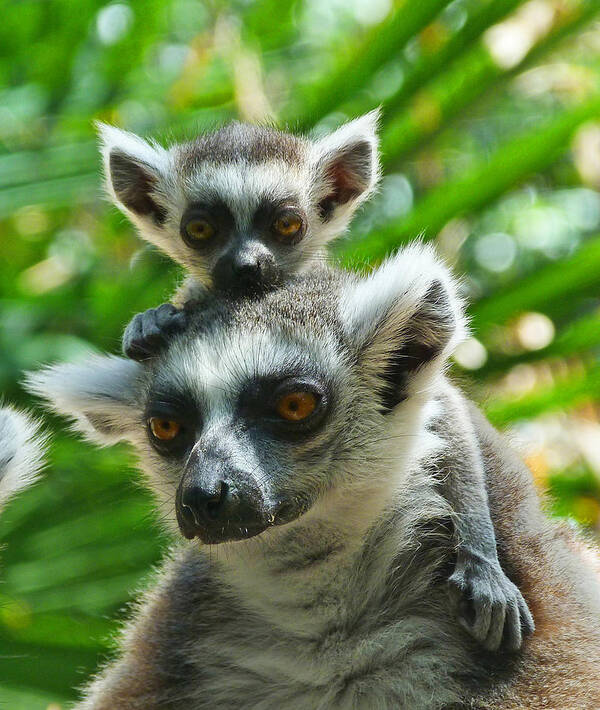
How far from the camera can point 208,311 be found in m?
3.19

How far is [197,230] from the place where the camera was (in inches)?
157

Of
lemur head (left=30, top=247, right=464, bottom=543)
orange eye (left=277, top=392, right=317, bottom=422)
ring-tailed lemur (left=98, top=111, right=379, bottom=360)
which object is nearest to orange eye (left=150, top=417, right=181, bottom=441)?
lemur head (left=30, top=247, right=464, bottom=543)

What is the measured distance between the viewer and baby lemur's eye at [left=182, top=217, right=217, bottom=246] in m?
3.96

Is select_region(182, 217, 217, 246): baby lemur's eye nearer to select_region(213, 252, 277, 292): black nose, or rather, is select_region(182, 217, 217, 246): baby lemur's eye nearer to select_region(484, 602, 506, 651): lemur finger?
select_region(213, 252, 277, 292): black nose

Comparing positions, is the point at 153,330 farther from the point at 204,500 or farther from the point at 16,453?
the point at 204,500

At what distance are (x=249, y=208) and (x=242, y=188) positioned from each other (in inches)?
4.8

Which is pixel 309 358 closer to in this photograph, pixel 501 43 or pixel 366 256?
pixel 366 256

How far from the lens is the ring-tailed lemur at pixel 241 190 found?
3.93 m

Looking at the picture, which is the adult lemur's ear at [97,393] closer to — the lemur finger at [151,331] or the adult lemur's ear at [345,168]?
the lemur finger at [151,331]

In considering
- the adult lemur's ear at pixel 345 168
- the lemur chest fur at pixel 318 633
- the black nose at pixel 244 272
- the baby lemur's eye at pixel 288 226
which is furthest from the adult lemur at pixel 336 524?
the adult lemur's ear at pixel 345 168

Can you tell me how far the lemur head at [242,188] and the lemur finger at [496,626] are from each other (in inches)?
63.5

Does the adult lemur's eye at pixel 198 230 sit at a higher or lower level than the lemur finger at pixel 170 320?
higher

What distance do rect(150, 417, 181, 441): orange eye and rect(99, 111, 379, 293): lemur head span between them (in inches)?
35.8

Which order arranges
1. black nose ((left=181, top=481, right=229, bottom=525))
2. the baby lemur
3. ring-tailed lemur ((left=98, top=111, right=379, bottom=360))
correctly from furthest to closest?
1. ring-tailed lemur ((left=98, top=111, right=379, bottom=360))
2. the baby lemur
3. black nose ((left=181, top=481, right=229, bottom=525))
